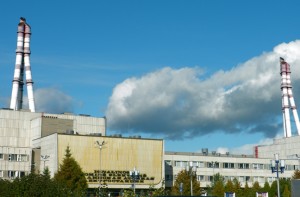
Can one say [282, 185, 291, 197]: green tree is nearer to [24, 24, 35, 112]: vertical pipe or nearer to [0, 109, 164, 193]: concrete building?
[0, 109, 164, 193]: concrete building

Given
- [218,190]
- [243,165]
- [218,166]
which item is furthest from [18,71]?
[243,165]

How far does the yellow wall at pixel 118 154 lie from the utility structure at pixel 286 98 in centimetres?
6025

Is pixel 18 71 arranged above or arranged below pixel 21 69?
below

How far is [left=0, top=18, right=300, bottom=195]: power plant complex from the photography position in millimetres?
115688

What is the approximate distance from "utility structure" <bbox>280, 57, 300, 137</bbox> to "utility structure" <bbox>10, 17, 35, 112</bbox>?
3116 inches

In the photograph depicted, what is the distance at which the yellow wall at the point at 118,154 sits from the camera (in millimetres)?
114988

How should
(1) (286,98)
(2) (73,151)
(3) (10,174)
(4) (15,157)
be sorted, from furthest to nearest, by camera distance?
1. (1) (286,98)
2. (4) (15,157)
3. (3) (10,174)
4. (2) (73,151)

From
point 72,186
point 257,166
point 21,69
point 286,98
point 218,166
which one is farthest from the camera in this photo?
point 286,98

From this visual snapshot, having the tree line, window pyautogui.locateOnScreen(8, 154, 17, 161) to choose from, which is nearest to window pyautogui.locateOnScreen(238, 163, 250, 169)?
the tree line

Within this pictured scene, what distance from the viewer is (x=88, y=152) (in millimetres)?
116062

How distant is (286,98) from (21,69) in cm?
8214

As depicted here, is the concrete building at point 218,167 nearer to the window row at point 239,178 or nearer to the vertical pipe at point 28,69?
the window row at point 239,178

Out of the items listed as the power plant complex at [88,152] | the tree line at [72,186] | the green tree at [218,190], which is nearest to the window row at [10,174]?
the power plant complex at [88,152]

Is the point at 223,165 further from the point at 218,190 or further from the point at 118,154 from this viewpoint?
the point at 118,154
